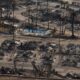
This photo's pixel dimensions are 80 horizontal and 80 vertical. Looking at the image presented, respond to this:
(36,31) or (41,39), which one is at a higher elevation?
(36,31)

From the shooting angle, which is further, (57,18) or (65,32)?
(57,18)

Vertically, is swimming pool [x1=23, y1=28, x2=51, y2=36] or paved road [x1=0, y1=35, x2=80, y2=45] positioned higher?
swimming pool [x1=23, y1=28, x2=51, y2=36]

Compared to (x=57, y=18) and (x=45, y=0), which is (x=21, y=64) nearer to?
(x=57, y=18)

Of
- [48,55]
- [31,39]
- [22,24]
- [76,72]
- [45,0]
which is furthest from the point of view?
[45,0]

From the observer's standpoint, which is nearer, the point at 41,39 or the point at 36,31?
the point at 41,39

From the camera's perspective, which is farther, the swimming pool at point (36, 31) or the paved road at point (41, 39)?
the swimming pool at point (36, 31)

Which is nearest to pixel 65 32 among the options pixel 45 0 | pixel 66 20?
pixel 66 20

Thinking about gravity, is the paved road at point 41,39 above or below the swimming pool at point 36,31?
below

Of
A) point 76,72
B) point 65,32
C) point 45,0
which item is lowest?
point 76,72

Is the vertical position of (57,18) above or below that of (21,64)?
above

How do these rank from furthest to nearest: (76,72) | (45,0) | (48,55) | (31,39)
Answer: (45,0), (31,39), (48,55), (76,72)

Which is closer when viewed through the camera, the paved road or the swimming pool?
the paved road
